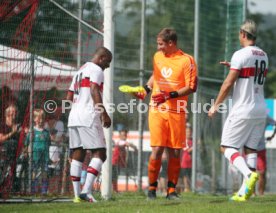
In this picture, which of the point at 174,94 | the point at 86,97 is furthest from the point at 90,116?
the point at 174,94

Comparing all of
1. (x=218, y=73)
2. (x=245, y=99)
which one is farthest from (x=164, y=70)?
(x=218, y=73)

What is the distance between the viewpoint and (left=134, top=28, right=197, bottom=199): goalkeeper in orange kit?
12523 millimetres

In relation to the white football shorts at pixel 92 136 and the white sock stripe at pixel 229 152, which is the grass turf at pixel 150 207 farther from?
the white football shorts at pixel 92 136

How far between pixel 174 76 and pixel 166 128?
0.72 meters

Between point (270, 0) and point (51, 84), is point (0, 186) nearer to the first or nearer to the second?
point (51, 84)

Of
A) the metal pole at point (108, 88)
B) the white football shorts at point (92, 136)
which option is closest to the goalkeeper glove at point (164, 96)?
the metal pole at point (108, 88)

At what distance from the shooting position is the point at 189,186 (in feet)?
64.5

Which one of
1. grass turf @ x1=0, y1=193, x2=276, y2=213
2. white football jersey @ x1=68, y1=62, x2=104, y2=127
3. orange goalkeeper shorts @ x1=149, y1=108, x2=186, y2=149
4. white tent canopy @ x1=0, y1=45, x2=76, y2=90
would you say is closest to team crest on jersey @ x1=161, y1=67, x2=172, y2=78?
orange goalkeeper shorts @ x1=149, y1=108, x2=186, y2=149

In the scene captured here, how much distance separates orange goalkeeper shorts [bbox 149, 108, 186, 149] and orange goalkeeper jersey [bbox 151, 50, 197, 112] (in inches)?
4.3

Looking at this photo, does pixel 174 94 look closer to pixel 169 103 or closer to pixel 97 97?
pixel 169 103

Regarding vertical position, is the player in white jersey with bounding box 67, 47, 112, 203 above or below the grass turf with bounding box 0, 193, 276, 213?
above

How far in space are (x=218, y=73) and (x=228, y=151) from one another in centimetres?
988

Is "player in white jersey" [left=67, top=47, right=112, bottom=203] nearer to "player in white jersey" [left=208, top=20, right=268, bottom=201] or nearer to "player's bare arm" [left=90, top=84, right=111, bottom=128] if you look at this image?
"player's bare arm" [left=90, top=84, right=111, bottom=128]

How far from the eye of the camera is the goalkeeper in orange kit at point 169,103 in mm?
12523
